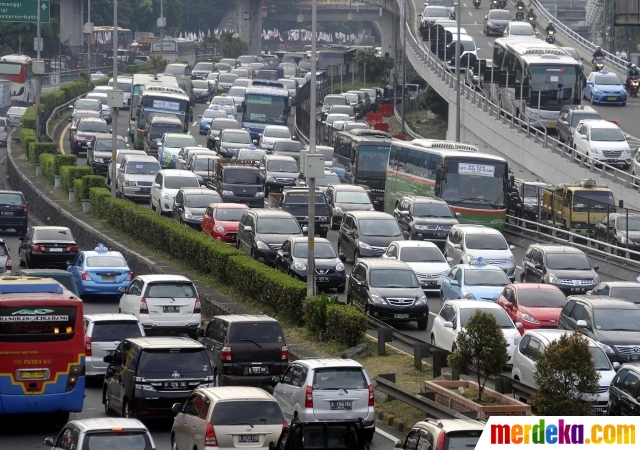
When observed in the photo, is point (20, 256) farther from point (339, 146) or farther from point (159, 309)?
point (339, 146)

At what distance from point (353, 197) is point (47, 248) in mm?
11020

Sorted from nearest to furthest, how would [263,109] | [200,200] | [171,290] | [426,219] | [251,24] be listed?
[171,290], [426,219], [200,200], [263,109], [251,24]

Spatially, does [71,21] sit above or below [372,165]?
above

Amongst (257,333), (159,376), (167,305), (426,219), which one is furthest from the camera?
(426,219)

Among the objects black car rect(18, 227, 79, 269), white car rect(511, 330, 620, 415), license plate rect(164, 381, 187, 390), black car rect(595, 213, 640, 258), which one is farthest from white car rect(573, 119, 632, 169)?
license plate rect(164, 381, 187, 390)

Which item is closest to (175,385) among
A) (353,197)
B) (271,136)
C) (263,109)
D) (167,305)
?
(167,305)

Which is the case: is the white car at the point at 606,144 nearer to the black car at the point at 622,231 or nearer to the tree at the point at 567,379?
the black car at the point at 622,231

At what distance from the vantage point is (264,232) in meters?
38.2

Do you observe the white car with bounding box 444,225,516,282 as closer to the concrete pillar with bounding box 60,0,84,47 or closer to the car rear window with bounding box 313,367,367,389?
the car rear window with bounding box 313,367,367,389

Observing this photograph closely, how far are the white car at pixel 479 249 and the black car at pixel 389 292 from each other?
4778 mm

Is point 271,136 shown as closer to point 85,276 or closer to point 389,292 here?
point 85,276

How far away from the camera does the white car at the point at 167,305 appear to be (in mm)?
30234

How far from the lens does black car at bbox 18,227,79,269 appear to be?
40.9 m

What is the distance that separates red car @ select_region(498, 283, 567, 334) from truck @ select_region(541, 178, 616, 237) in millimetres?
15181
